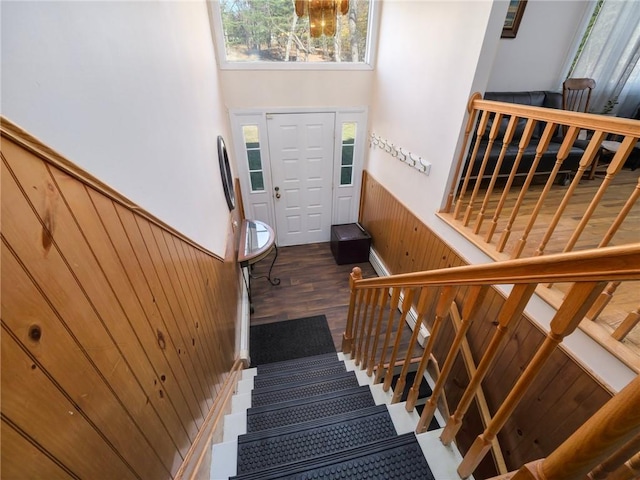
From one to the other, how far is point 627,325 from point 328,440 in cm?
140

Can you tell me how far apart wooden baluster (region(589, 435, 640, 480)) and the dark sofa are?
7.61ft

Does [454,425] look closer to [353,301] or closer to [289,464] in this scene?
[289,464]

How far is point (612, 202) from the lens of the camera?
2510 mm

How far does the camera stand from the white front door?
378 centimetres

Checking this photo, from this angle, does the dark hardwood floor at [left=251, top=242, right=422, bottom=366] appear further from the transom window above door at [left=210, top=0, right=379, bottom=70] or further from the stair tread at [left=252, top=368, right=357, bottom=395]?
the transom window above door at [left=210, top=0, right=379, bottom=70]

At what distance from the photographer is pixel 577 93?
3.30 metres

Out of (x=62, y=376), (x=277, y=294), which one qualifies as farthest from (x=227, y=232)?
(x=62, y=376)

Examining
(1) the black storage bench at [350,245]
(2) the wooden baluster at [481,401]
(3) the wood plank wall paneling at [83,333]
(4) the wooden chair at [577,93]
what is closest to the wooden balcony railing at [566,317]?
(2) the wooden baluster at [481,401]

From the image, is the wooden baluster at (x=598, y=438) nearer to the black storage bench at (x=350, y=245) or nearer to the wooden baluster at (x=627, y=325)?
the wooden baluster at (x=627, y=325)

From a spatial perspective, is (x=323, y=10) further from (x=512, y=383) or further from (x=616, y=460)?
(x=512, y=383)

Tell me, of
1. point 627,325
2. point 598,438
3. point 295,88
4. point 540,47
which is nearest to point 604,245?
point 627,325

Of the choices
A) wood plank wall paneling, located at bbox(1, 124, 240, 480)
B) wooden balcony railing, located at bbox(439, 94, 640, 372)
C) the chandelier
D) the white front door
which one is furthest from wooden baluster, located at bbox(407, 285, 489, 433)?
the white front door

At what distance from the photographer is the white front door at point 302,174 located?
149 inches

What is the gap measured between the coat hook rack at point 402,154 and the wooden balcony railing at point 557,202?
1.12 ft
